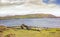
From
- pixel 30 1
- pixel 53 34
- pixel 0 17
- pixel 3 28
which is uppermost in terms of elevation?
pixel 30 1

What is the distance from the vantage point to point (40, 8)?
5.32 feet

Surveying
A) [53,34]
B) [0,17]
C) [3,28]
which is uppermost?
[0,17]

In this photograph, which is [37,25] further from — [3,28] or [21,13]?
[3,28]

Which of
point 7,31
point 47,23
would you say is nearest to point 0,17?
point 7,31

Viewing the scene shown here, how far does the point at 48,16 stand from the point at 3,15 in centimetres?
49

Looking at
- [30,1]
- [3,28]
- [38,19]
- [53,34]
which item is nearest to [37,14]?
[38,19]

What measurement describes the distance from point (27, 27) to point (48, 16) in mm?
259

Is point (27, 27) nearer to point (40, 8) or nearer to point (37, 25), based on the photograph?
point (37, 25)

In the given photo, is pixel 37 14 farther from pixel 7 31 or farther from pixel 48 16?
pixel 7 31

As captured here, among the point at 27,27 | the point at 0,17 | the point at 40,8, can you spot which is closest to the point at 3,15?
the point at 0,17

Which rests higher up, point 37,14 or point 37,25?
point 37,14

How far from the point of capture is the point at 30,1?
5.28 feet

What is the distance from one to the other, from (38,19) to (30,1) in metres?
0.21

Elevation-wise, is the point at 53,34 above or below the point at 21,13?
below
